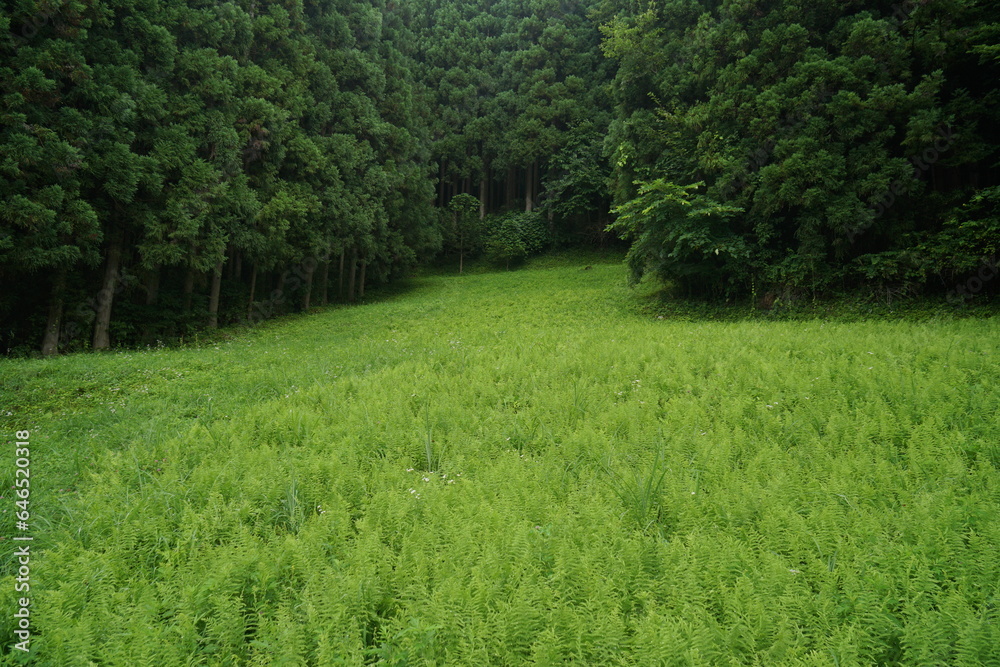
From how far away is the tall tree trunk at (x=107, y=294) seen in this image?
16.3m

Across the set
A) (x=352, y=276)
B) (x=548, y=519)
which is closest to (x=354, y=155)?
(x=352, y=276)

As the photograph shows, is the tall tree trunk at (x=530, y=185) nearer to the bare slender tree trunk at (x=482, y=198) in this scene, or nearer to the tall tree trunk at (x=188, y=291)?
the bare slender tree trunk at (x=482, y=198)

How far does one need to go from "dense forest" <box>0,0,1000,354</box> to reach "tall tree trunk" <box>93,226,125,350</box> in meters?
0.07

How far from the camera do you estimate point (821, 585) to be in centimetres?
276

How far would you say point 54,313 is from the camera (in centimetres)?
1541

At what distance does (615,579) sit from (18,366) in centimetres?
1460

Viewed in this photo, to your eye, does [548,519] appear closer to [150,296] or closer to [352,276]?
[150,296]

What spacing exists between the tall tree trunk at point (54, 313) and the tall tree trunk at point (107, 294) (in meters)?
1.04

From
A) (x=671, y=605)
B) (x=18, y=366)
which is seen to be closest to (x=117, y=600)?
(x=671, y=605)

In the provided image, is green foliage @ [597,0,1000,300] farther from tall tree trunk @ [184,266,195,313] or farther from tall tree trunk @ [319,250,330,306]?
tall tree trunk @ [319,250,330,306]

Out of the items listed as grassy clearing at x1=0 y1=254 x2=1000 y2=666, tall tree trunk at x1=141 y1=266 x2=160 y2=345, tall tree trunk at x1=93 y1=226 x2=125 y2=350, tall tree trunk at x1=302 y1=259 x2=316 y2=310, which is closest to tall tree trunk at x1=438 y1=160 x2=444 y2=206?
tall tree trunk at x1=302 y1=259 x2=316 y2=310

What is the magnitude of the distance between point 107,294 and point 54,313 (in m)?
1.52

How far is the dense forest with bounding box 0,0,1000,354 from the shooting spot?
13.0 meters

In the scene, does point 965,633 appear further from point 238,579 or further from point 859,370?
point 859,370
